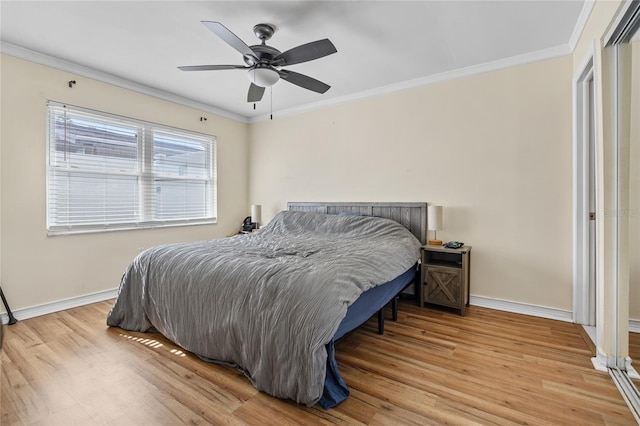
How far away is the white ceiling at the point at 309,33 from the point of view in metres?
2.30

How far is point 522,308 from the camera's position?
3041 millimetres

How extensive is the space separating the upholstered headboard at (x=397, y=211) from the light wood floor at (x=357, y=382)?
1.20m

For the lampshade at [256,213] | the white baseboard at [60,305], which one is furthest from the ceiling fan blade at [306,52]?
the white baseboard at [60,305]

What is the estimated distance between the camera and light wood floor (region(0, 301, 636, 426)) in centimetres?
159

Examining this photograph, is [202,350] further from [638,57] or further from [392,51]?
[638,57]

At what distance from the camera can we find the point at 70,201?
3.27m

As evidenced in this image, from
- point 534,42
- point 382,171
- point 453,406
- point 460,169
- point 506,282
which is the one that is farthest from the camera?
point 382,171

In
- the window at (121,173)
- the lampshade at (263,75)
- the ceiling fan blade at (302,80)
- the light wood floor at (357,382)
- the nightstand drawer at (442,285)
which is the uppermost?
the ceiling fan blade at (302,80)

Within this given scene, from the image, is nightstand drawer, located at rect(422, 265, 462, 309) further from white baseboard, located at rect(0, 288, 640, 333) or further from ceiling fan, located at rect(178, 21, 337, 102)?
ceiling fan, located at rect(178, 21, 337, 102)

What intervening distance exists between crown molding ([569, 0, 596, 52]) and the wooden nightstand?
Result: 2.07 meters

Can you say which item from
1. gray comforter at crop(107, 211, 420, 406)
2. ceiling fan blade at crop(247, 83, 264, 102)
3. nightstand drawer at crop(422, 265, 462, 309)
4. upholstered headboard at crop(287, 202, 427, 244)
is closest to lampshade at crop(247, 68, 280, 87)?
ceiling fan blade at crop(247, 83, 264, 102)

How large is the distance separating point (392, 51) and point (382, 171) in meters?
1.42

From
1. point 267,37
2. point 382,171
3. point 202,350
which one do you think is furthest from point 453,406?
point 267,37

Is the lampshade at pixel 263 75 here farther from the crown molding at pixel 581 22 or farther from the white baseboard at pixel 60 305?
the white baseboard at pixel 60 305
